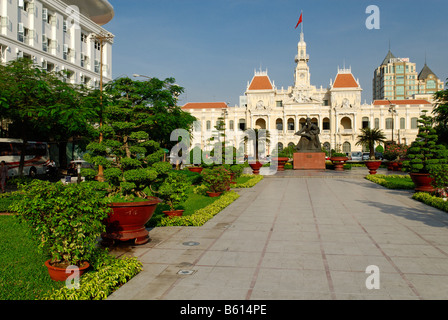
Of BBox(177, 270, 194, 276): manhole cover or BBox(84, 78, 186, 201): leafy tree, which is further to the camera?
BBox(84, 78, 186, 201): leafy tree

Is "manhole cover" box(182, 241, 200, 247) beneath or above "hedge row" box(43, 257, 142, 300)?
beneath

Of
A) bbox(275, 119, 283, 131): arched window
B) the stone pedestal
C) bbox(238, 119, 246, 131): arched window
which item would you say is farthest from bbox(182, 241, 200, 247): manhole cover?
bbox(275, 119, 283, 131): arched window

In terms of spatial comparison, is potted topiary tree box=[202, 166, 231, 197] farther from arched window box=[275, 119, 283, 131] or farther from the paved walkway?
arched window box=[275, 119, 283, 131]

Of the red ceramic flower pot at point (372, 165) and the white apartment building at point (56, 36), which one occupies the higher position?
the white apartment building at point (56, 36)

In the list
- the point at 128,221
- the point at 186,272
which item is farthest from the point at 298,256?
the point at 128,221

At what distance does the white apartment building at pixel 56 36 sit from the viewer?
25.5m

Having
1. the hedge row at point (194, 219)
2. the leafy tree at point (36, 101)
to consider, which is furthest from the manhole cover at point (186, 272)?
the leafy tree at point (36, 101)

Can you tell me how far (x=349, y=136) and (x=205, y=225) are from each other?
69826 millimetres

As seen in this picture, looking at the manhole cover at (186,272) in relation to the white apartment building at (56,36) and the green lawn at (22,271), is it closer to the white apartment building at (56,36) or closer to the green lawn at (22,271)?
the green lawn at (22,271)

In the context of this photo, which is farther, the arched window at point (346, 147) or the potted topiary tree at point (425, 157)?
the arched window at point (346, 147)

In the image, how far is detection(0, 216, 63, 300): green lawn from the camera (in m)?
4.40

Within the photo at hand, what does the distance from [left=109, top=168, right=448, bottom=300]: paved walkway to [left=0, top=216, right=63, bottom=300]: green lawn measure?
104 cm
